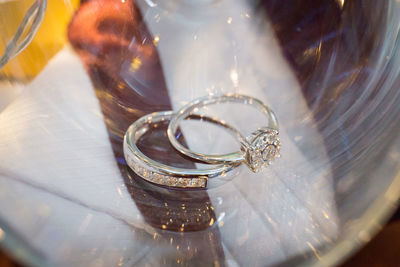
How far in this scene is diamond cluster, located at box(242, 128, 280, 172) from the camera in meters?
0.23

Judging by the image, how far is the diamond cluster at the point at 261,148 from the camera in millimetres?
229

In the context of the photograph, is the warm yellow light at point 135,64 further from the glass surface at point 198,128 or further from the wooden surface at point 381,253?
the wooden surface at point 381,253

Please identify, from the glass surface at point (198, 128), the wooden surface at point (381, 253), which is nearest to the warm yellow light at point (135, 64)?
the glass surface at point (198, 128)

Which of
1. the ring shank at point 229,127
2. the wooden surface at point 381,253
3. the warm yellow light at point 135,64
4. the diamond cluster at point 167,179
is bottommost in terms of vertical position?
the wooden surface at point 381,253

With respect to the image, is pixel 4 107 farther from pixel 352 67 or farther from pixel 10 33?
pixel 352 67

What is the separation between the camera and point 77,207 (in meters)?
0.18

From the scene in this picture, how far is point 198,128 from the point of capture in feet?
0.89

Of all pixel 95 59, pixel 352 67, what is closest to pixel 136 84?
pixel 95 59

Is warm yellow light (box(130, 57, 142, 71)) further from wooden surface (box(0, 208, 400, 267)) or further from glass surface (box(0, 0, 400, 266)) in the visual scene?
wooden surface (box(0, 208, 400, 267))

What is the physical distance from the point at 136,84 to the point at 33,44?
0.06 meters

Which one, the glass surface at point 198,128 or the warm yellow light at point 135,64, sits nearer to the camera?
the glass surface at point 198,128

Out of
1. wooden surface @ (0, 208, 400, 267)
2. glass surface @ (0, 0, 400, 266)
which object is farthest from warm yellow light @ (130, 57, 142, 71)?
wooden surface @ (0, 208, 400, 267)

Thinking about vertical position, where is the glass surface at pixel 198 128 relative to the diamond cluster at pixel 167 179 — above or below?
above

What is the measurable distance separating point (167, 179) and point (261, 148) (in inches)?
2.1
